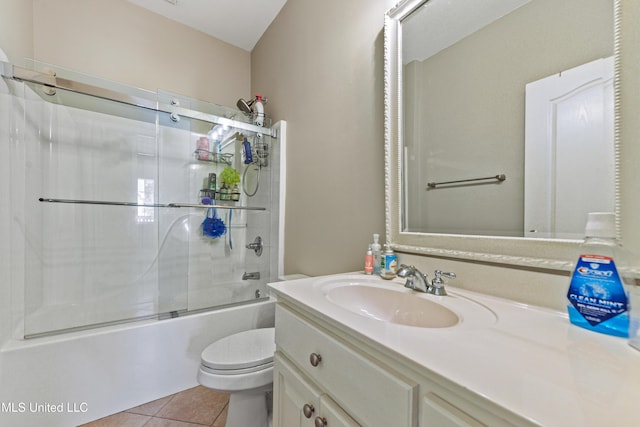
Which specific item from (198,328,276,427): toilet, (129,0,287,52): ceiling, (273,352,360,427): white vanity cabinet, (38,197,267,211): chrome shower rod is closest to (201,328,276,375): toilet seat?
(198,328,276,427): toilet

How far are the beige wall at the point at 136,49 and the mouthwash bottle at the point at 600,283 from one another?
8.47 ft

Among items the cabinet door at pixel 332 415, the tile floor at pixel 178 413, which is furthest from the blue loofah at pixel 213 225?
the cabinet door at pixel 332 415

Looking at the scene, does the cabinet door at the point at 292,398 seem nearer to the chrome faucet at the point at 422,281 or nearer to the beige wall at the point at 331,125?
the chrome faucet at the point at 422,281

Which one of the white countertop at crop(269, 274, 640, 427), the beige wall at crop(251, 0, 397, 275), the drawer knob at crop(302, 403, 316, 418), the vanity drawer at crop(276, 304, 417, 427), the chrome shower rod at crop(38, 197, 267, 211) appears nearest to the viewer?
the white countertop at crop(269, 274, 640, 427)

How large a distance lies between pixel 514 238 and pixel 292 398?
0.81 m

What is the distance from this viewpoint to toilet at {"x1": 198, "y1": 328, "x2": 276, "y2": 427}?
1105mm

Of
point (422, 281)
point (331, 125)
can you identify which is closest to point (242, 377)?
point (422, 281)

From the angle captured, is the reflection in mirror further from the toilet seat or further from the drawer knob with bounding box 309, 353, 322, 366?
the toilet seat

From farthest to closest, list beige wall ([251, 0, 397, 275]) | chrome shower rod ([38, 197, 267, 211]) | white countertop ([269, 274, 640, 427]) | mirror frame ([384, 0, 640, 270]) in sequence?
chrome shower rod ([38, 197, 267, 211])
beige wall ([251, 0, 397, 275])
mirror frame ([384, 0, 640, 270])
white countertop ([269, 274, 640, 427])

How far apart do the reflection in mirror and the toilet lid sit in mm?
865

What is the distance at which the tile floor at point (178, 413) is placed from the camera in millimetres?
1347

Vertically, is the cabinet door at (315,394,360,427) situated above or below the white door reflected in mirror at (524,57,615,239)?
below

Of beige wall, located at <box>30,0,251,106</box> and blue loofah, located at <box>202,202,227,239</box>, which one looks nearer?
beige wall, located at <box>30,0,251,106</box>

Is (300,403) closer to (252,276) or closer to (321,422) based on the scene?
(321,422)
